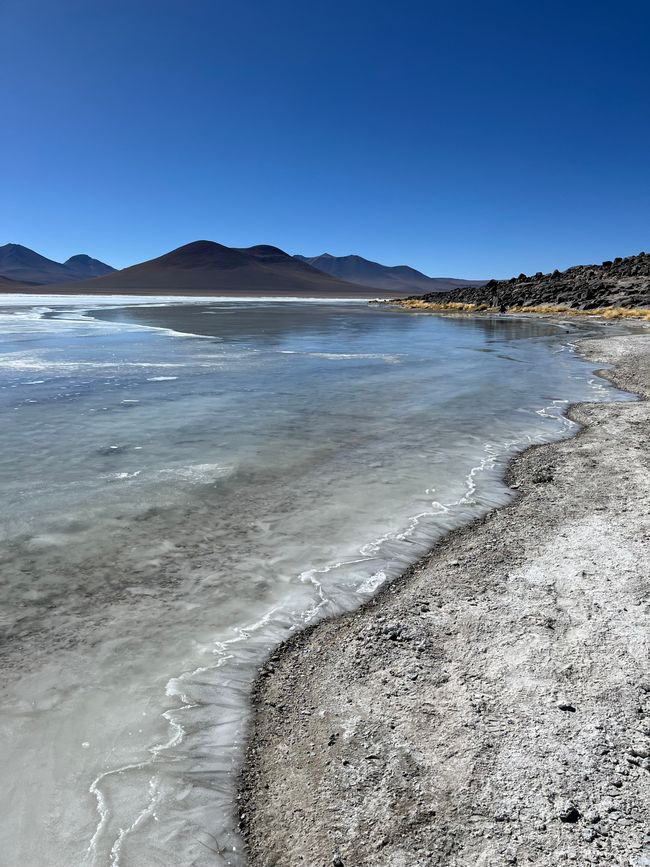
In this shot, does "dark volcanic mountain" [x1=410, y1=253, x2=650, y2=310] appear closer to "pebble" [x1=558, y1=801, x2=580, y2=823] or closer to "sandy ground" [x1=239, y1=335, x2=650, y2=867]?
"sandy ground" [x1=239, y1=335, x2=650, y2=867]

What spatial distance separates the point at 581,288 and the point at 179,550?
4608cm

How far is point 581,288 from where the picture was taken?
44.0 m

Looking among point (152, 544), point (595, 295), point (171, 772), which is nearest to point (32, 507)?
point (152, 544)

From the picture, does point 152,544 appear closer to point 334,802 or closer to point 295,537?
point 295,537

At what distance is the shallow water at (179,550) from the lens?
251 cm

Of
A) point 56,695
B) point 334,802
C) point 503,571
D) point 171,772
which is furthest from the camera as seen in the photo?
point 503,571

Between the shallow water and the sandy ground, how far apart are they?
11.1 inches

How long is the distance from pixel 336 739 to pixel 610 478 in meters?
4.52

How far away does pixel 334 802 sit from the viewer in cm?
237

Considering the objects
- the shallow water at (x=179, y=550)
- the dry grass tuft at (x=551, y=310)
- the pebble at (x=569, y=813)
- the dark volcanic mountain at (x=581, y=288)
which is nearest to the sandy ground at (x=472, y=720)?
the pebble at (x=569, y=813)

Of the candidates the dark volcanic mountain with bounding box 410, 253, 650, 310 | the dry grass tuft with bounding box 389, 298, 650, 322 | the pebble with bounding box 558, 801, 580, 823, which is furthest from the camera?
the dark volcanic mountain with bounding box 410, 253, 650, 310

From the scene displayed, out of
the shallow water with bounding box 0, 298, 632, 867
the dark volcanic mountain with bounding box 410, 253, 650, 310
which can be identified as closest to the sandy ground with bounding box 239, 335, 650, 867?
the shallow water with bounding box 0, 298, 632, 867

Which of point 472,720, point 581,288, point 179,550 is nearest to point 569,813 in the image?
point 472,720

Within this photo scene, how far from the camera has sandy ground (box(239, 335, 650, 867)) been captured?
7.12ft
